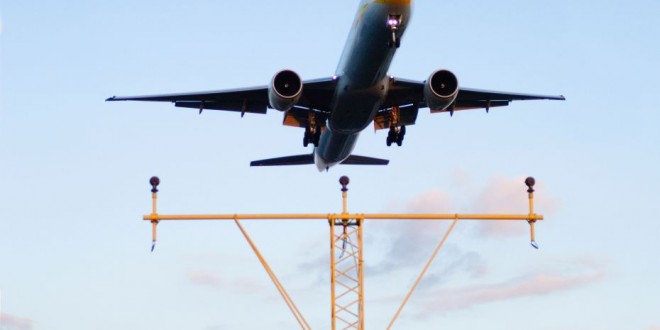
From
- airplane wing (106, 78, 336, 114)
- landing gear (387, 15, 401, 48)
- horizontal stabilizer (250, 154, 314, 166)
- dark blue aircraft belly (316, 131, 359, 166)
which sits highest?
landing gear (387, 15, 401, 48)

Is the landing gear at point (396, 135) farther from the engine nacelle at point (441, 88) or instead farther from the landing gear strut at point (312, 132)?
the engine nacelle at point (441, 88)

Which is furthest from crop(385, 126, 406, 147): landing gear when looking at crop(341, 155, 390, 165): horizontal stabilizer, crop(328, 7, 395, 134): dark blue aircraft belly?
crop(341, 155, 390, 165): horizontal stabilizer

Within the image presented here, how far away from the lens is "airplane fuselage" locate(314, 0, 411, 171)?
104 feet

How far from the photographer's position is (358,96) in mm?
35531

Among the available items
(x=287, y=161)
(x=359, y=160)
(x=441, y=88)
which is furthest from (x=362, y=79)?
(x=359, y=160)

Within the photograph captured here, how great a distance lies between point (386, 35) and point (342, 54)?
16.6 ft

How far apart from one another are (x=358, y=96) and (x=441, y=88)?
9.51 feet

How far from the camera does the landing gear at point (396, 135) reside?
4059 cm

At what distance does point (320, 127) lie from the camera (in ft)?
132

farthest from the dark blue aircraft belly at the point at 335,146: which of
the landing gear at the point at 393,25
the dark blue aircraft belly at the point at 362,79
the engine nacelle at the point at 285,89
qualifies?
the landing gear at the point at 393,25

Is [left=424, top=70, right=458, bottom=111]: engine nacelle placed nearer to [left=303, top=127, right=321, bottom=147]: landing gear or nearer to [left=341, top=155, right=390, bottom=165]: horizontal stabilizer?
[left=303, top=127, right=321, bottom=147]: landing gear

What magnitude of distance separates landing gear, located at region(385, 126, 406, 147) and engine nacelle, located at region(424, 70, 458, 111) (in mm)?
4400

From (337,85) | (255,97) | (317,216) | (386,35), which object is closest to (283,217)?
(317,216)

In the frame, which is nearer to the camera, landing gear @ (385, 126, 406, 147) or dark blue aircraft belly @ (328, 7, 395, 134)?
dark blue aircraft belly @ (328, 7, 395, 134)
